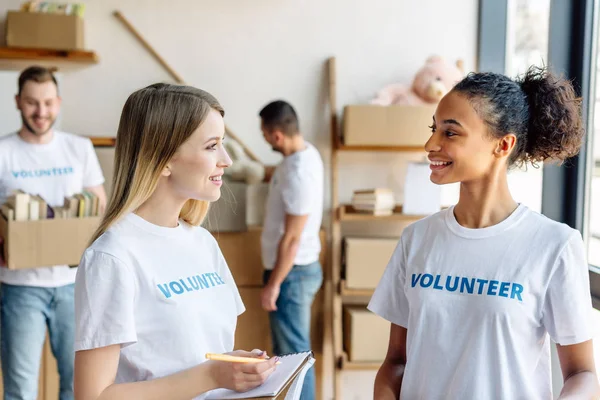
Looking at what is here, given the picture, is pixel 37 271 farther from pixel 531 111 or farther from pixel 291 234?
pixel 531 111

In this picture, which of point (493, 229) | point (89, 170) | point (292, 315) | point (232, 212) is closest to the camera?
point (493, 229)

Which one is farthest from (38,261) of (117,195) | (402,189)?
(402,189)

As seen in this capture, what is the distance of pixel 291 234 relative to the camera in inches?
121

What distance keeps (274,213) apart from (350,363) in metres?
0.87

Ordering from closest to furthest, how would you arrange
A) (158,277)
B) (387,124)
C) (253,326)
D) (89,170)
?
1. (158,277)
2. (89,170)
3. (387,124)
4. (253,326)

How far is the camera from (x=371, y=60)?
3605 millimetres

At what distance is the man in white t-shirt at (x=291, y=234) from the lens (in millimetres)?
3084

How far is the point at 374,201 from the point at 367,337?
0.68 m

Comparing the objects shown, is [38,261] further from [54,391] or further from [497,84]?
[497,84]

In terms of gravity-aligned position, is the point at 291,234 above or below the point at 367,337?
above

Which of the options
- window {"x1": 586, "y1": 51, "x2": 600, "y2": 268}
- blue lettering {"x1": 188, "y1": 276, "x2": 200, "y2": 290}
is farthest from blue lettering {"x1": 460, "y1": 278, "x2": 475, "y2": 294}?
window {"x1": 586, "y1": 51, "x2": 600, "y2": 268}

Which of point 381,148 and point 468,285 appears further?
point 381,148

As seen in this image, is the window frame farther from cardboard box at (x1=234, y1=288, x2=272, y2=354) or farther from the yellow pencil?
the yellow pencil

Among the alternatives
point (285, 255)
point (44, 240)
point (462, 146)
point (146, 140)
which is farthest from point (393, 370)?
point (285, 255)
